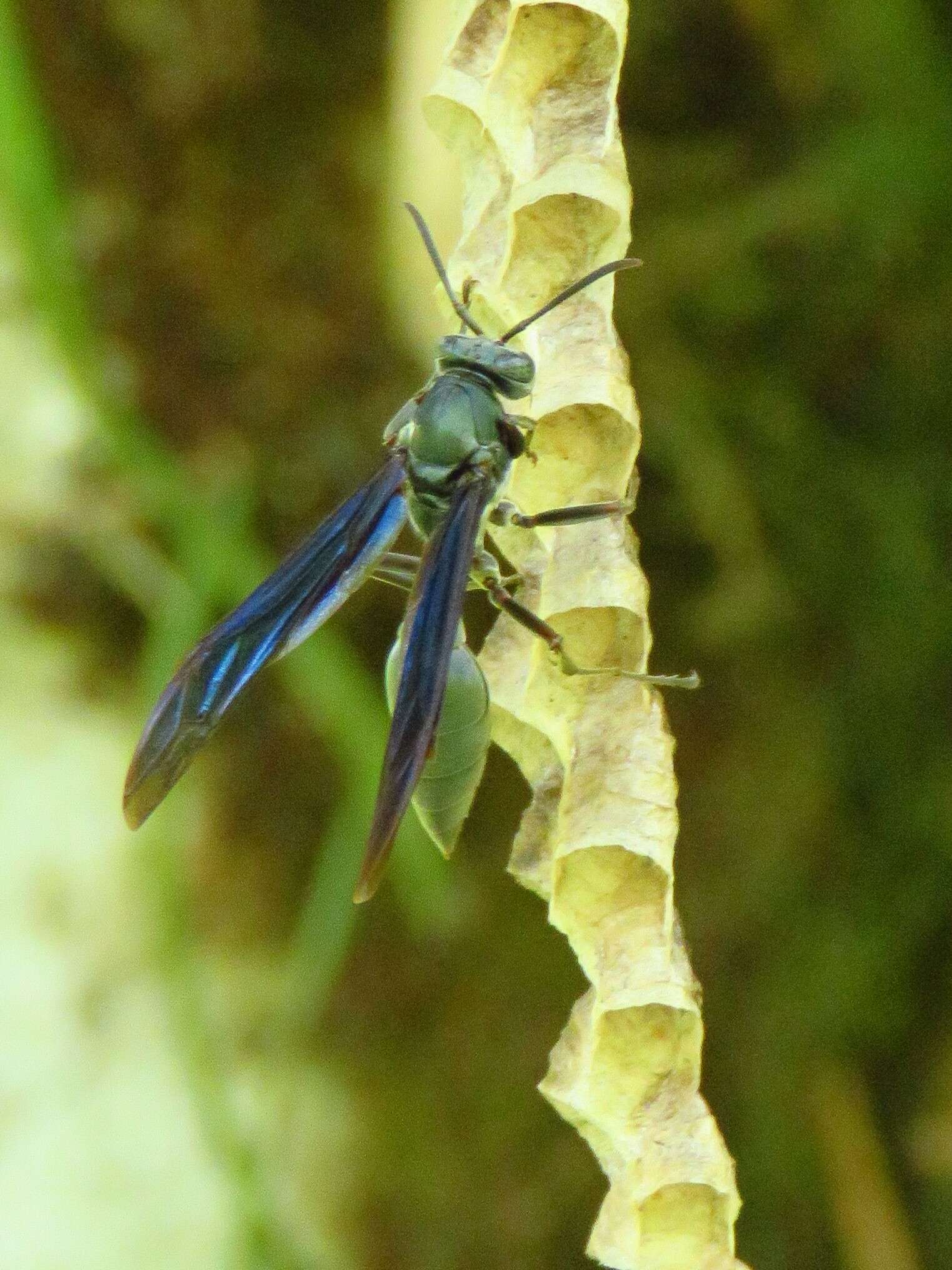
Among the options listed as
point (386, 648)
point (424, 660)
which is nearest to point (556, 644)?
point (424, 660)

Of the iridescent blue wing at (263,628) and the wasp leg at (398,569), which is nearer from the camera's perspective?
the iridescent blue wing at (263,628)

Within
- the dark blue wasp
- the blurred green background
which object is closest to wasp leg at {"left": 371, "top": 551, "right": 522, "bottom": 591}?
the dark blue wasp

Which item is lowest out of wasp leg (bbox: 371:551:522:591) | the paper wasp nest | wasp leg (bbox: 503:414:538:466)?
the paper wasp nest

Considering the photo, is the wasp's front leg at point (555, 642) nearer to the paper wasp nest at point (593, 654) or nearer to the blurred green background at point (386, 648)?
the paper wasp nest at point (593, 654)

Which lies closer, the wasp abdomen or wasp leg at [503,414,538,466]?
wasp leg at [503,414,538,466]

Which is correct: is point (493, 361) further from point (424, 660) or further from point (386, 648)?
point (386, 648)

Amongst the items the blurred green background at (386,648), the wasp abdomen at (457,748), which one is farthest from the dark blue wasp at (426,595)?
the blurred green background at (386,648)

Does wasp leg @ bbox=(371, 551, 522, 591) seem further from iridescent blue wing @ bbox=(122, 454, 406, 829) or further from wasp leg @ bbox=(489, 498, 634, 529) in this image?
wasp leg @ bbox=(489, 498, 634, 529)

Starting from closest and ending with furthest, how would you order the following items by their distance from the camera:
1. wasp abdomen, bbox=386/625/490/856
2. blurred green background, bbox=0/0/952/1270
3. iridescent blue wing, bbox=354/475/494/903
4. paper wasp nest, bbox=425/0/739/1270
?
paper wasp nest, bbox=425/0/739/1270
iridescent blue wing, bbox=354/475/494/903
wasp abdomen, bbox=386/625/490/856
blurred green background, bbox=0/0/952/1270
